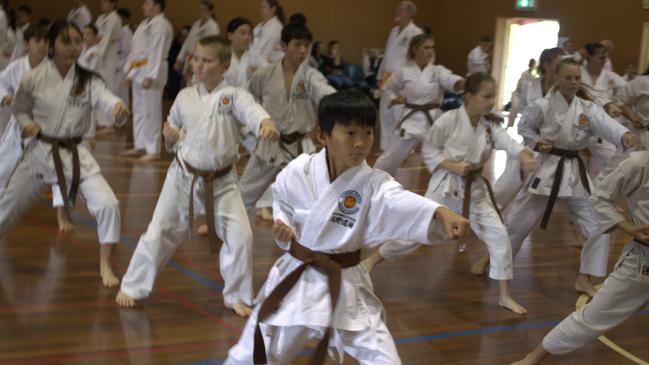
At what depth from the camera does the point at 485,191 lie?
4805mm

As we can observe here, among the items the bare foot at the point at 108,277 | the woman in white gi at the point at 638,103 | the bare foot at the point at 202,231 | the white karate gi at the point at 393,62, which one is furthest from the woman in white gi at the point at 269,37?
the bare foot at the point at 108,277

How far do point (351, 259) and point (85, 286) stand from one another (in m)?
2.20

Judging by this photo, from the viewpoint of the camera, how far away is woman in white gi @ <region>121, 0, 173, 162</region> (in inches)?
344

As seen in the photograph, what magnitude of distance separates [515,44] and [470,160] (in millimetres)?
13699

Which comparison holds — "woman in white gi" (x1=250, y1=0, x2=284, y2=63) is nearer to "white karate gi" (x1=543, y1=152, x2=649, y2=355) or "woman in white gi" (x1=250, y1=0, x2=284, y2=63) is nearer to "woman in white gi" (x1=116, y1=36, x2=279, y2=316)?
"woman in white gi" (x1=116, y1=36, x2=279, y2=316)

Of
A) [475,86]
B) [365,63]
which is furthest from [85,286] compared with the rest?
[365,63]

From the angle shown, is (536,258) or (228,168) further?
(536,258)

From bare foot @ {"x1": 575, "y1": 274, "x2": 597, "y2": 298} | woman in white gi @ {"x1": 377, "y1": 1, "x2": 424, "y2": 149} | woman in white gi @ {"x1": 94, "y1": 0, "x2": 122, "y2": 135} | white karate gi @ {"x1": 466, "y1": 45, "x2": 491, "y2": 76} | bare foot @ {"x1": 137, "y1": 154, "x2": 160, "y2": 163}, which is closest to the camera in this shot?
bare foot @ {"x1": 575, "y1": 274, "x2": 597, "y2": 298}

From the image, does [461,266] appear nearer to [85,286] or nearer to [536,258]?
[536,258]

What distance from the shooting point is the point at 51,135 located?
4473mm

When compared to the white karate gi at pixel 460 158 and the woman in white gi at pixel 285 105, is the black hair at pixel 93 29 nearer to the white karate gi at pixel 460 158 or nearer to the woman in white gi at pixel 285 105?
the woman in white gi at pixel 285 105

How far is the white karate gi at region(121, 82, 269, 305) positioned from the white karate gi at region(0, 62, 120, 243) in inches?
16.2

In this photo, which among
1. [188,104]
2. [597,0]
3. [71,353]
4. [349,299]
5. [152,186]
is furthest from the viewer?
[597,0]

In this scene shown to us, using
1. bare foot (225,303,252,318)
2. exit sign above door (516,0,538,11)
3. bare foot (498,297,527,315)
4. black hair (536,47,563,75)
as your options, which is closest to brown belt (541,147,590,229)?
bare foot (498,297,527,315)
